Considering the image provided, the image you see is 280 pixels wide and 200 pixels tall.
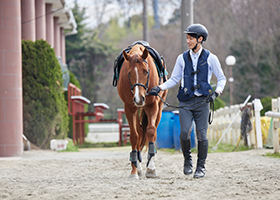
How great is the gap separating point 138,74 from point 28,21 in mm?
9215

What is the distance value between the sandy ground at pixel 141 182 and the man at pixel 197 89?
425 mm

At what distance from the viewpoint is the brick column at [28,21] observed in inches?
543

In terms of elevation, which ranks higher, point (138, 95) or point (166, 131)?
point (138, 95)

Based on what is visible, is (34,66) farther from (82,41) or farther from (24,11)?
(82,41)

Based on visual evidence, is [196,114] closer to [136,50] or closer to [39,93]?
[136,50]

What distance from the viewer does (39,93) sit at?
12320mm

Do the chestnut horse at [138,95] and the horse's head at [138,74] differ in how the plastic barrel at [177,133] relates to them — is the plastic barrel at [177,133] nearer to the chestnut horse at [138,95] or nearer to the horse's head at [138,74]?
the chestnut horse at [138,95]

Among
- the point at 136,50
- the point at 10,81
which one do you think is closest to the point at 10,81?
the point at 10,81

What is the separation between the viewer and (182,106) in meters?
5.79

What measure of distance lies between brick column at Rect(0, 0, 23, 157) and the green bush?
1.58m

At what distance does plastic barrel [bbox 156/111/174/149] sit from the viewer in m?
11.6

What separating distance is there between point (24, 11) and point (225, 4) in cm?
2565

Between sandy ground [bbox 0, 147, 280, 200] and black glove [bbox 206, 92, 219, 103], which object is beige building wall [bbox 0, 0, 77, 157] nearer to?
sandy ground [bbox 0, 147, 280, 200]

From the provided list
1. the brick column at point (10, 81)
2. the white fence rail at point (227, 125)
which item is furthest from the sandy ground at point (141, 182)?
the white fence rail at point (227, 125)
